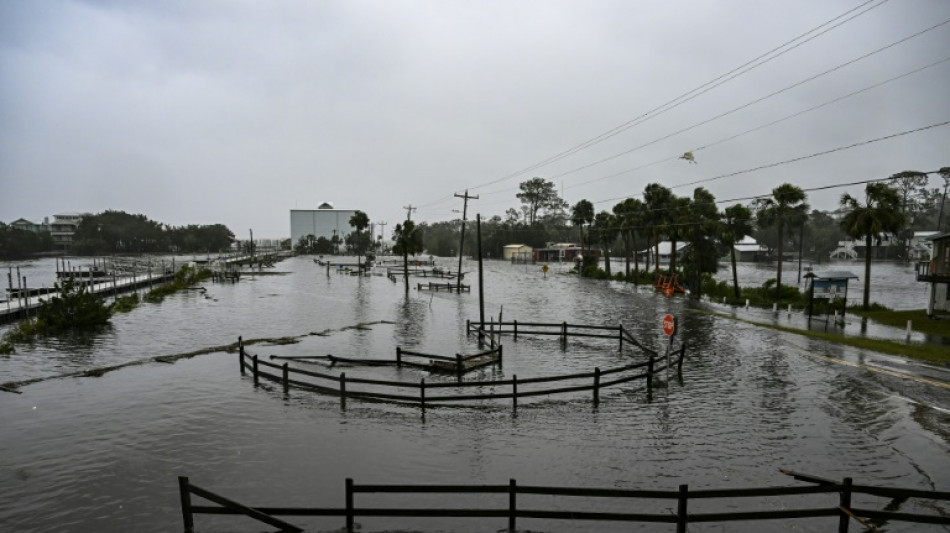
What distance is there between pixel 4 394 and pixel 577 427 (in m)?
24.3

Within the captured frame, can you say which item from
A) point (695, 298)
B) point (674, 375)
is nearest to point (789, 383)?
point (674, 375)

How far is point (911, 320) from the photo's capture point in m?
37.3

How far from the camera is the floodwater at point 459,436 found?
472 inches

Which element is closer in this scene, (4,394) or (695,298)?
(4,394)

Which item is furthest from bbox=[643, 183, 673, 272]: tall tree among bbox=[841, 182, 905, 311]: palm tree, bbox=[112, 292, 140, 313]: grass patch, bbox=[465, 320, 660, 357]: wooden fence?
bbox=[112, 292, 140, 313]: grass patch

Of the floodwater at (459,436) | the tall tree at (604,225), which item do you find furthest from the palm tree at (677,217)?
the floodwater at (459,436)

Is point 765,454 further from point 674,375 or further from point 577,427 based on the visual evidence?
point 674,375

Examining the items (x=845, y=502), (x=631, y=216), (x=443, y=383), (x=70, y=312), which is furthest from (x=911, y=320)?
(x=70, y=312)

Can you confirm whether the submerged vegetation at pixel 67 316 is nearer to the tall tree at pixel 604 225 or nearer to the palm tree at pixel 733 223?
the palm tree at pixel 733 223

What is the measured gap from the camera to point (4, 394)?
2144 centimetres

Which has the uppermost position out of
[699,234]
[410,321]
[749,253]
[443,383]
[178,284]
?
[699,234]

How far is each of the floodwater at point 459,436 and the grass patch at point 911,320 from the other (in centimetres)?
1105

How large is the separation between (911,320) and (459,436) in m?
39.8

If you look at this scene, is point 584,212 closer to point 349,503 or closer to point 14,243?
point 349,503
